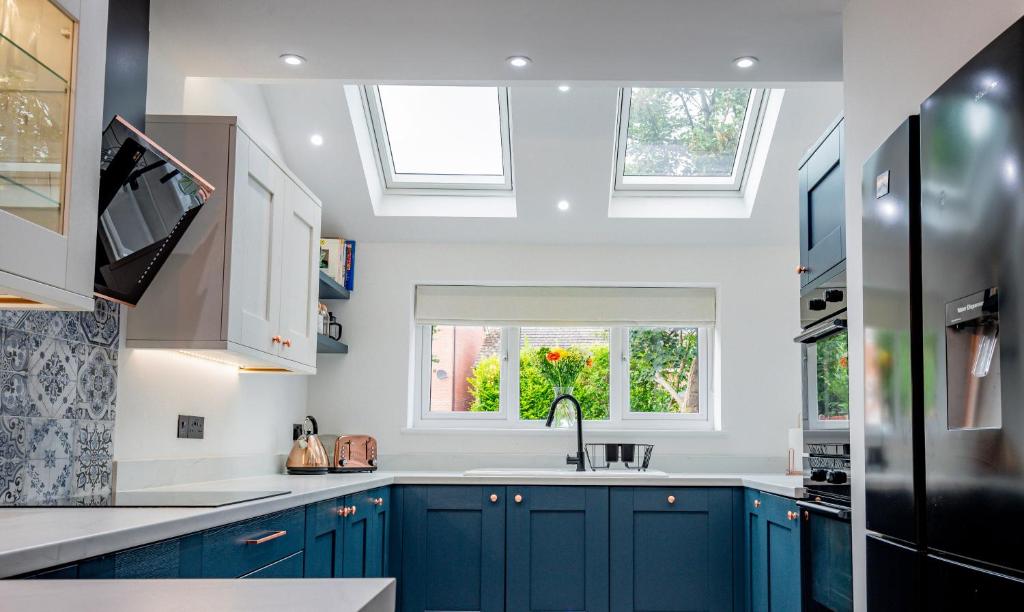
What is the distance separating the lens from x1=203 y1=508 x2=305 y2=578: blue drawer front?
223cm

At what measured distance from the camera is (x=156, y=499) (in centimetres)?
258

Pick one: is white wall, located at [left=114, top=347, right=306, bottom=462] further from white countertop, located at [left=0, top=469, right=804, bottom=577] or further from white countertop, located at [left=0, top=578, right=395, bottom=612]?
white countertop, located at [left=0, top=578, right=395, bottom=612]

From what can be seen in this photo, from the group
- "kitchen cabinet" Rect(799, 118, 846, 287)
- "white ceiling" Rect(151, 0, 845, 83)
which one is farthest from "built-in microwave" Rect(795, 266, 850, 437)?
"white ceiling" Rect(151, 0, 845, 83)

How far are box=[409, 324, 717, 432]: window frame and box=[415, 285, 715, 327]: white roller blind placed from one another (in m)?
0.10

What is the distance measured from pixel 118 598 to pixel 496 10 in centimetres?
211

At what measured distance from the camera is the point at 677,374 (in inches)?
205

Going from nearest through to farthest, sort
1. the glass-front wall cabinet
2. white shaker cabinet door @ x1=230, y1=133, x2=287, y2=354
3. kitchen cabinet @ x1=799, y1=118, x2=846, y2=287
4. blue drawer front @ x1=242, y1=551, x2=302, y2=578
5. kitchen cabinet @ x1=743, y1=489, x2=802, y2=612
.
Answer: the glass-front wall cabinet
blue drawer front @ x1=242, y1=551, x2=302, y2=578
kitchen cabinet @ x1=799, y1=118, x2=846, y2=287
white shaker cabinet door @ x1=230, y1=133, x2=287, y2=354
kitchen cabinet @ x1=743, y1=489, x2=802, y2=612

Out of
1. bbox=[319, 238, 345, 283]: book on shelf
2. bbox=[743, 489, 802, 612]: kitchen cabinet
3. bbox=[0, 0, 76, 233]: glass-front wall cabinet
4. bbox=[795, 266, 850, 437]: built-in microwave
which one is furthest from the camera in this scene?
bbox=[319, 238, 345, 283]: book on shelf

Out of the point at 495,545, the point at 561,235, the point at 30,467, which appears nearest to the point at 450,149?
the point at 561,235

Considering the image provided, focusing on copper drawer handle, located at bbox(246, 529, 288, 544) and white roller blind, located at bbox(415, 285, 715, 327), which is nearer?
copper drawer handle, located at bbox(246, 529, 288, 544)

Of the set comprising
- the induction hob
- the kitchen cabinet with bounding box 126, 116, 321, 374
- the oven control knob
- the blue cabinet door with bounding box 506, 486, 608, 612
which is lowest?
the blue cabinet door with bounding box 506, 486, 608, 612

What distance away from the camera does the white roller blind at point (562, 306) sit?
513 cm

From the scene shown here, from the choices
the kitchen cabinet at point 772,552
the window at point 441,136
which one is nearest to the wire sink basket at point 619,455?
the kitchen cabinet at point 772,552

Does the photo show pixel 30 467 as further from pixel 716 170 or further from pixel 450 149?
pixel 716 170
